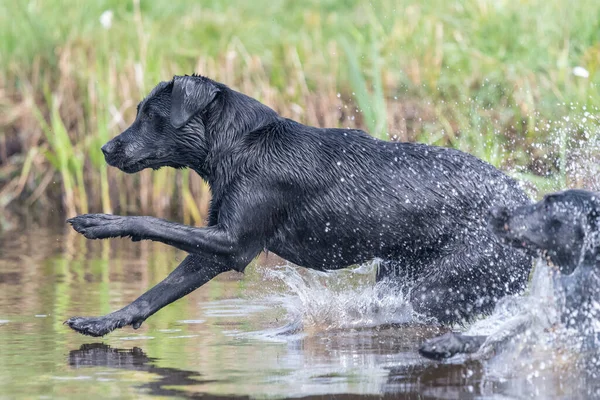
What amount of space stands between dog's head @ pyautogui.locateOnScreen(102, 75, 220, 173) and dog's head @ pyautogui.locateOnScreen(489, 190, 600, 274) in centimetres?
179

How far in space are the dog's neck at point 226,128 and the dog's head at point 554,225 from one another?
4.93ft

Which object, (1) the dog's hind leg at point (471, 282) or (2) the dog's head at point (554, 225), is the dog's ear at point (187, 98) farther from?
(2) the dog's head at point (554, 225)

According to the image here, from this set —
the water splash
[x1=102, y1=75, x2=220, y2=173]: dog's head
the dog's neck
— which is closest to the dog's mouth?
[x1=102, y1=75, x2=220, y2=173]: dog's head

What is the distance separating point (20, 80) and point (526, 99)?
5105 millimetres

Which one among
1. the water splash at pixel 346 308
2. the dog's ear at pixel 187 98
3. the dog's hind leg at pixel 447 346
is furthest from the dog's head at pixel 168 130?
the dog's hind leg at pixel 447 346

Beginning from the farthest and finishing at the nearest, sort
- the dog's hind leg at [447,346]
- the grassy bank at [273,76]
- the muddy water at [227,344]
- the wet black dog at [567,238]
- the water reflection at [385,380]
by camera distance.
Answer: the grassy bank at [273,76] < the wet black dog at [567,238] < the dog's hind leg at [447,346] < the muddy water at [227,344] < the water reflection at [385,380]

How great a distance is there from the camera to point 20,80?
1155 centimetres

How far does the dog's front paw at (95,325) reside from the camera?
5996mm

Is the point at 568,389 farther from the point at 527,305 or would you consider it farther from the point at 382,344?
the point at 382,344

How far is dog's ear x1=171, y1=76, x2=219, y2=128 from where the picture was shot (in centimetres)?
627

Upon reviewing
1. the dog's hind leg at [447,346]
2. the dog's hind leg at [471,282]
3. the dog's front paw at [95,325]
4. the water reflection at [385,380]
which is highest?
the dog's hind leg at [471,282]

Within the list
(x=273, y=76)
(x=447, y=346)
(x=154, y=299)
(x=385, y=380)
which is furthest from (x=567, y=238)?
(x=273, y=76)

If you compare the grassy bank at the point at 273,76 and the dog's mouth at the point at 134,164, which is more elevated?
the grassy bank at the point at 273,76

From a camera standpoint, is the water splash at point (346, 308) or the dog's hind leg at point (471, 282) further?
the water splash at point (346, 308)
